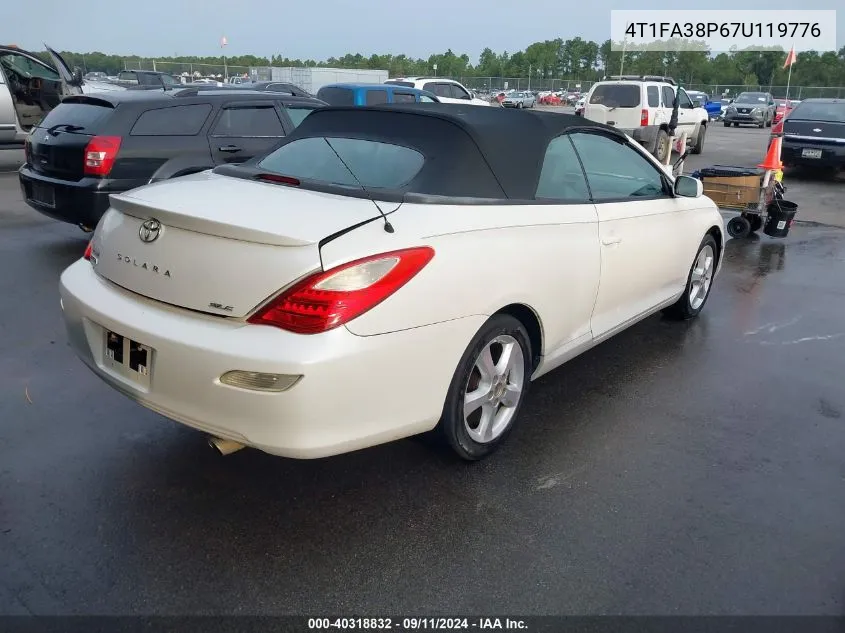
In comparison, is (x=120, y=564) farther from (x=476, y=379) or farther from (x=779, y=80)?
(x=779, y=80)

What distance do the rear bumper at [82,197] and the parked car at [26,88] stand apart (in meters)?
6.29

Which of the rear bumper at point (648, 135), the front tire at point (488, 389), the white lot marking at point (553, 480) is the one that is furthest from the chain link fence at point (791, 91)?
the white lot marking at point (553, 480)

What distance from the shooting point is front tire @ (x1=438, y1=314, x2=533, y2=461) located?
2994mm

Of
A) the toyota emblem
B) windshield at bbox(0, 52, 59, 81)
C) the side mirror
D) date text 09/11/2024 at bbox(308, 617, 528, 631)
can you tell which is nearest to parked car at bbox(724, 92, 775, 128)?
windshield at bbox(0, 52, 59, 81)

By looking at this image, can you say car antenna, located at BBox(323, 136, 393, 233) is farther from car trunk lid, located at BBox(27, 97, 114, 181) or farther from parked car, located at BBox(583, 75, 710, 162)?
parked car, located at BBox(583, 75, 710, 162)

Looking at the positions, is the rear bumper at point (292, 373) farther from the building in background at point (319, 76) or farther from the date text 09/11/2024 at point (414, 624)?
the building in background at point (319, 76)

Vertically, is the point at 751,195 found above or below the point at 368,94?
below

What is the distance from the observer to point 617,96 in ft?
57.9

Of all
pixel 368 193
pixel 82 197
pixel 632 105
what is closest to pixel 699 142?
pixel 632 105

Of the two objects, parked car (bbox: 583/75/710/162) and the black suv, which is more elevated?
parked car (bbox: 583/75/710/162)

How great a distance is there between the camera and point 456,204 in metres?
3.04

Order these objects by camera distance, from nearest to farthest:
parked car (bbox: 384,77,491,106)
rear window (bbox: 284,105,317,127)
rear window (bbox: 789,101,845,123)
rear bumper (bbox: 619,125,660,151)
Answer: rear window (bbox: 284,105,317,127)
rear bumper (bbox: 619,125,660,151)
rear window (bbox: 789,101,845,123)
parked car (bbox: 384,77,491,106)

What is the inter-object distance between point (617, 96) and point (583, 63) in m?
103

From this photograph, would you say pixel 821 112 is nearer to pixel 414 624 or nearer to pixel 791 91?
pixel 414 624
